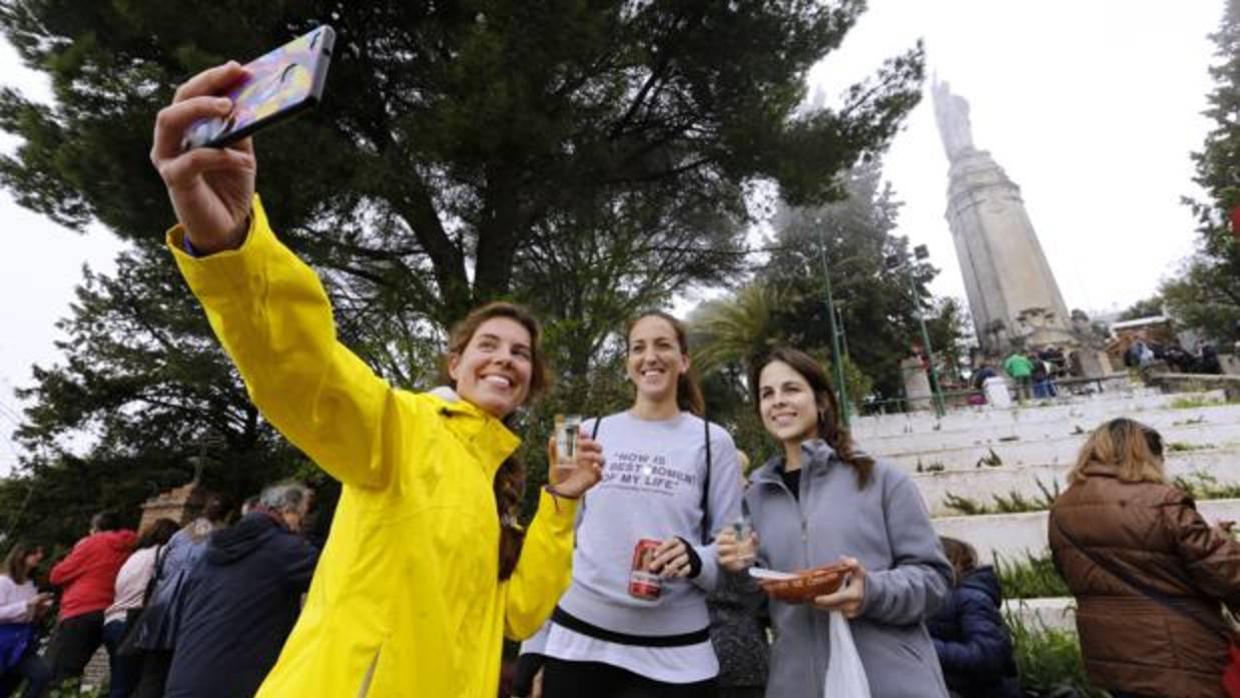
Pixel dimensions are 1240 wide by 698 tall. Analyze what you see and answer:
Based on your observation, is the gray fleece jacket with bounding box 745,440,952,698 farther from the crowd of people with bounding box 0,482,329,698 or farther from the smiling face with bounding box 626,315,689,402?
the crowd of people with bounding box 0,482,329,698

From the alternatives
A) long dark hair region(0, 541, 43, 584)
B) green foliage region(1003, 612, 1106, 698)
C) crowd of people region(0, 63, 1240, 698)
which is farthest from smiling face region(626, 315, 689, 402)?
long dark hair region(0, 541, 43, 584)

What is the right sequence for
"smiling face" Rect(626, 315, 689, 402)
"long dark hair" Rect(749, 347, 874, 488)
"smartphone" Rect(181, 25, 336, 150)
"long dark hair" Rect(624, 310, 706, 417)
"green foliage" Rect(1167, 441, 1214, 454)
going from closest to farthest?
1. "smartphone" Rect(181, 25, 336, 150)
2. "long dark hair" Rect(749, 347, 874, 488)
3. "smiling face" Rect(626, 315, 689, 402)
4. "long dark hair" Rect(624, 310, 706, 417)
5. "green foliage" Rect(1167, 441, 1214, 454)

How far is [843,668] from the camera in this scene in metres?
1.65

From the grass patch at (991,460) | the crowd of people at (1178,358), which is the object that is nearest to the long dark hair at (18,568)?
the grass patch at (991,460)

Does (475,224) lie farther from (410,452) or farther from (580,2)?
(410,452)

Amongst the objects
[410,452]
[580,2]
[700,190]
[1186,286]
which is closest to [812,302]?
[700,190]

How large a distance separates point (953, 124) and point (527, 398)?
1415 inches

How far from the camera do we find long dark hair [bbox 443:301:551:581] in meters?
1.52

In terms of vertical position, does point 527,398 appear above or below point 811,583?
above

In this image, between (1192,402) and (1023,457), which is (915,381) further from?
(1023,457)

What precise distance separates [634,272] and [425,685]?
8765mm

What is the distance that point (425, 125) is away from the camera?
6336mm

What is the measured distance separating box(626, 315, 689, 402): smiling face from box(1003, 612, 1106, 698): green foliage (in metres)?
2.68

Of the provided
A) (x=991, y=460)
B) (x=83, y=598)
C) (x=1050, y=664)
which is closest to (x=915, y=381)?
(x=991, y=460)
